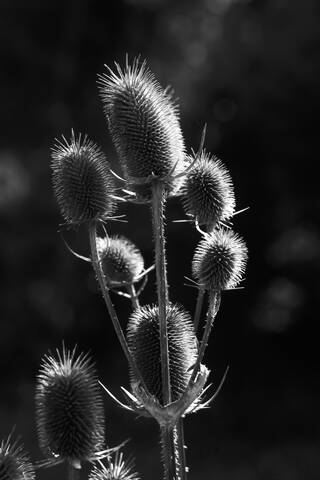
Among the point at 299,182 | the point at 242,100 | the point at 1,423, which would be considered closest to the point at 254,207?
the point at 299,182

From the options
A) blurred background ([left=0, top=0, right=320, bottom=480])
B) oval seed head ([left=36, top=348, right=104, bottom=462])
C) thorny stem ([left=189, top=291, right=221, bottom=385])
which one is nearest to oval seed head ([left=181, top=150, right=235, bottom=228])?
thorny stem ([left=189, top=291, right=221, bottom=385])

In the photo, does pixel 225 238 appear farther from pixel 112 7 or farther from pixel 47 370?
pixel 112 7

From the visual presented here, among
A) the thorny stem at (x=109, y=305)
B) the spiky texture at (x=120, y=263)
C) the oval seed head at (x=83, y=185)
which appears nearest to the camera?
the thorny stem at (x=109, y=305)

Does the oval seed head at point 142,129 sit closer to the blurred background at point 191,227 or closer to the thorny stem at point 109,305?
the thorny stem at point 109,305

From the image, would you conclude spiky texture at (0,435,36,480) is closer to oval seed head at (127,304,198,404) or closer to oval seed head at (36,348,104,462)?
oval seed head at (36,348,104,462)

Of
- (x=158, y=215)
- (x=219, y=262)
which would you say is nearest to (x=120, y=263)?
(x=219, y=262)

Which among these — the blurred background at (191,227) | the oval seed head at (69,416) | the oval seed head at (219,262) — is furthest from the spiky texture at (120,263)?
A: the blurred background at (191,227)
